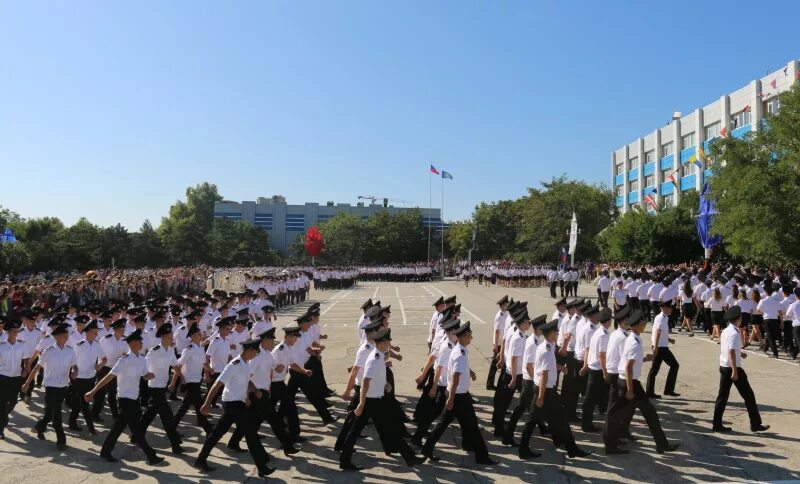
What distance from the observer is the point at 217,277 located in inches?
1923

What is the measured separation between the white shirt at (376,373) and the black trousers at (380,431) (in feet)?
0.29

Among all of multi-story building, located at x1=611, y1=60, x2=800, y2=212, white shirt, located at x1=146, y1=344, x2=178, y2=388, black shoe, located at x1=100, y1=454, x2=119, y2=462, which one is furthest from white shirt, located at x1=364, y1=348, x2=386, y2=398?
multi-story building, located at x1=611, y1=60, x2=800, y2=212

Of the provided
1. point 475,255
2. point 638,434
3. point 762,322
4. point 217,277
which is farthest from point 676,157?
point 638,434

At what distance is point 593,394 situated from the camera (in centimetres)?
921

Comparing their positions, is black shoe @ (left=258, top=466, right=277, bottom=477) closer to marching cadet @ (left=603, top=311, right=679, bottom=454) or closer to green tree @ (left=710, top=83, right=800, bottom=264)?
marching cadet @ (left=603, top=311, right=679, bottom=454)

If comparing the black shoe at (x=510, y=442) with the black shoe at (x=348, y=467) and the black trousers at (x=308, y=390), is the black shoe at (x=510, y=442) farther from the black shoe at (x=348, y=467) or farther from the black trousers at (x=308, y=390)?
the black trousers at (x=308, y=390)

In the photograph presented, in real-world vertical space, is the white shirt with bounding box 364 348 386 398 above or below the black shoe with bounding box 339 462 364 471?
above

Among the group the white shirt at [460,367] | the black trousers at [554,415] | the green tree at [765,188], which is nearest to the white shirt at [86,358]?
A: the white shirt at [460,367]

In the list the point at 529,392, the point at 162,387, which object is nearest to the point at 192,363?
the point at 162,387

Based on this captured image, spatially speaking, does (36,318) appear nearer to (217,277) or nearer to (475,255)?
(217,277)

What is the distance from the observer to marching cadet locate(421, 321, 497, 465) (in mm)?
7684

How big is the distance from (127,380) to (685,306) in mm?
16399

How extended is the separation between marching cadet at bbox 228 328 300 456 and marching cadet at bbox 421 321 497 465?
6.41 ft

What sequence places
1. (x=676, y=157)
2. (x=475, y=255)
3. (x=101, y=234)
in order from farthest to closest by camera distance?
(x=475, y=255)
(x=676, y=157)
(x=101, y=234)
